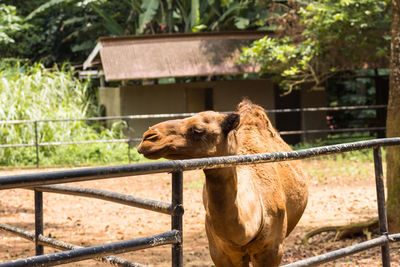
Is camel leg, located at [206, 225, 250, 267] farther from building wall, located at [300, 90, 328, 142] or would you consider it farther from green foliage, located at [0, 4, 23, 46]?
green foliage, located at [0, 4, 23, 46]

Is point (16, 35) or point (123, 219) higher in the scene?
point (16, 35)

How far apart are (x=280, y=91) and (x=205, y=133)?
664 inches

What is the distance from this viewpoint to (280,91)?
2017 cm

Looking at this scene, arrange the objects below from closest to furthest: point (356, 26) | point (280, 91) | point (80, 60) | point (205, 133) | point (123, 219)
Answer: point (205, 133)
point (123, 219)
point (356, 26)
point (280, 91)
point (80, 60)

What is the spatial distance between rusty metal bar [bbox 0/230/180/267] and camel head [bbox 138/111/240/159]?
33.4 inches

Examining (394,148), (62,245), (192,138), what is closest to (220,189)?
(192,138)

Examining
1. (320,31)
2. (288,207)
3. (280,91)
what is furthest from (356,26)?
(288,207)

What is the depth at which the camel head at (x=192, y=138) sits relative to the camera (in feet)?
10.9

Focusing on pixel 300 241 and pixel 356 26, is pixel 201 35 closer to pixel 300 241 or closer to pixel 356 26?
pixel 356 26

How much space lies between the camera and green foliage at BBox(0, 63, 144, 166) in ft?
52.6

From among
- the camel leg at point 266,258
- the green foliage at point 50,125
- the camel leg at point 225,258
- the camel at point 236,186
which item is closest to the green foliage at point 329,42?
the green foliage at point 50,125

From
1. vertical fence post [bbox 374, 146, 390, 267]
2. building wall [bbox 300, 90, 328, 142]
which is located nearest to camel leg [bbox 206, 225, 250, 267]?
vertical fence post [bbox 374, 146, 390, 267]

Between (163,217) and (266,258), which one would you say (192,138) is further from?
(163,217)

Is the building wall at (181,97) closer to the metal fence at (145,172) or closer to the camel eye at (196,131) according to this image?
the camel eye at (196,131)
